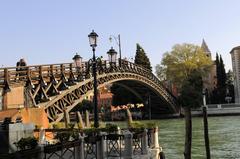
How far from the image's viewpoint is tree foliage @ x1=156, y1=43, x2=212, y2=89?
70500mm

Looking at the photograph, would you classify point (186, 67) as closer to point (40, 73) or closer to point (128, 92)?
point (128, 92)

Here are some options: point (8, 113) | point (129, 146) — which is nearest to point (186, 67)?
point (8, 113)

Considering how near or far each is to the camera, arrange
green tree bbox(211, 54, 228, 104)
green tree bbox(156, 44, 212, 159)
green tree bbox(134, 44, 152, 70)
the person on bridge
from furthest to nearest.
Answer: green tree bbox(211, 54, 228, 104), green tree bbox(134, 44, 152, 70), green tree bbox(156, 44, 212, 159), the person on bridge

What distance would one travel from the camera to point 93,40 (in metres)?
17.1

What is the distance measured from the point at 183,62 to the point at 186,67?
3.53 feet

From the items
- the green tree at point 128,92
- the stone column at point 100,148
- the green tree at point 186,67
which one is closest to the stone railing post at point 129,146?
the stone column at point 100,148

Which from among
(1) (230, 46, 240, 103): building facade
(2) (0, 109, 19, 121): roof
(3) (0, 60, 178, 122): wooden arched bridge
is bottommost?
(2) (0, 109, 19, 121): roof

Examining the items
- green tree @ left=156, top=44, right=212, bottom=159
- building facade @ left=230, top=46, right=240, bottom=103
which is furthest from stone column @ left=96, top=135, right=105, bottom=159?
building facade @ left=230, top=46, right=240, bottom=103

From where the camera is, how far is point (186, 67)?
231 ft

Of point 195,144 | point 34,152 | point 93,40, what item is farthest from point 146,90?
point 34,152

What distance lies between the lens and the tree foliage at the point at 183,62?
70.5 meters

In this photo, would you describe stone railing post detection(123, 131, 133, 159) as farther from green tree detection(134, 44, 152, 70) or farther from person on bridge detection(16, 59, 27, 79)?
green tree detection(134, 44, 152, 70)

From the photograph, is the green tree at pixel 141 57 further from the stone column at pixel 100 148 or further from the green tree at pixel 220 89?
the stone column at pixel 100 148

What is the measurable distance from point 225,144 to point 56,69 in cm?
1194
